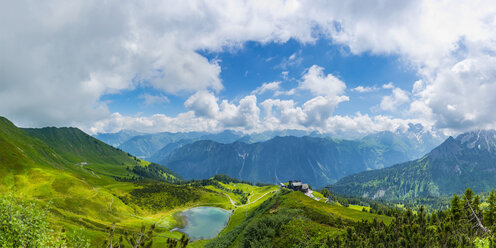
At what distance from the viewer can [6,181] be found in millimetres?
152875

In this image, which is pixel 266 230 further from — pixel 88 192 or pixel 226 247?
pixel 88 192

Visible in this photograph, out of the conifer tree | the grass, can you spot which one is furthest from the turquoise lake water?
the conifer tree

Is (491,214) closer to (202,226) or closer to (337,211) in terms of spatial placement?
(337,211)

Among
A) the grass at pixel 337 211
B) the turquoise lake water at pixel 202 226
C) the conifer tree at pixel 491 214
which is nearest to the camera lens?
the conifer tree at pixel 491 214

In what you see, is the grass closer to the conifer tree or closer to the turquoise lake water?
the conifer tree

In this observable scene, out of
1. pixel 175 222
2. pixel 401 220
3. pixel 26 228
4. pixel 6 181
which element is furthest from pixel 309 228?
pixel 6 181

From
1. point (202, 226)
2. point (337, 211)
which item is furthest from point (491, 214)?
point (202, 226)

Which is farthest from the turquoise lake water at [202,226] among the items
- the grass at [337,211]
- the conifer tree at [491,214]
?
the conifer tree at [491,214]

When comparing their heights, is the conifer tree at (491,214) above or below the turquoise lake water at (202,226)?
above

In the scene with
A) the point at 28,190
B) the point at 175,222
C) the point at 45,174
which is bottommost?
the point at 175,222

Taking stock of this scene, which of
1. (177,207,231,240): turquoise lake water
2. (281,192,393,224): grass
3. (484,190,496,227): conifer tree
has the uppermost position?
(484,190,496,227): conifer tree

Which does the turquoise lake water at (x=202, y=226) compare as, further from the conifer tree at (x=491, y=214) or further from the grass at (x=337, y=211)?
the conifer tree at (x=491, y=214)

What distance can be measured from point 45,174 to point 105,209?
59137mm

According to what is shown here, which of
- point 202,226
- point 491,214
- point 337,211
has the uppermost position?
point 491,214
